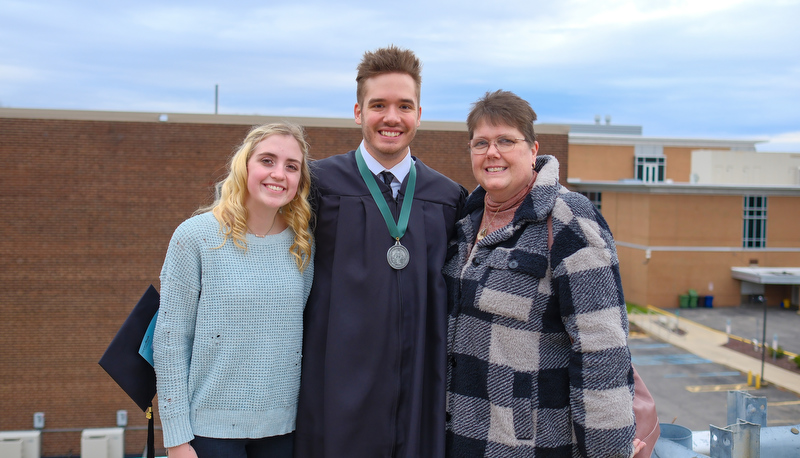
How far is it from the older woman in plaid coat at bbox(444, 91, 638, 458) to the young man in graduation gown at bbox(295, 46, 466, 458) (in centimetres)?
14

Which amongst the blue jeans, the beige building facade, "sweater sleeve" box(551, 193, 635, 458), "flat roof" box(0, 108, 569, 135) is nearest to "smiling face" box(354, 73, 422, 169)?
"sweater sleeve" box(551, 193, 635, 458)

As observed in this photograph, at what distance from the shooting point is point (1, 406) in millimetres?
17406

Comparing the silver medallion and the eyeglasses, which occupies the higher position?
the eyeglasses

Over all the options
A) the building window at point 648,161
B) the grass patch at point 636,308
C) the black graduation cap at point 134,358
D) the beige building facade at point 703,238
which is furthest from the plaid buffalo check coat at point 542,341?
the building window at point 648,161

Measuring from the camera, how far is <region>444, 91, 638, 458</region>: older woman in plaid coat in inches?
83.7

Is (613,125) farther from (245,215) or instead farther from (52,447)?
(245,215)

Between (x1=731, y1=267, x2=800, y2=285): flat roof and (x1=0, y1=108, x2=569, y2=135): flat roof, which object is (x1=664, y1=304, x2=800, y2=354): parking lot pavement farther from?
(x1=0, y1=108, x2=569, y2=135): flat roof

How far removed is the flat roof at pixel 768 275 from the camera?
2923 centimetres

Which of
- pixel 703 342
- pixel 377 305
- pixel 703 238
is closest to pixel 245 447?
pixel 377 305

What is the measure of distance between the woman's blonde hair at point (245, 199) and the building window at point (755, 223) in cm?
3526

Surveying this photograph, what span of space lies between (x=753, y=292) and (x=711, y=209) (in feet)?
17.3

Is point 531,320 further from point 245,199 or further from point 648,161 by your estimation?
point 648,161

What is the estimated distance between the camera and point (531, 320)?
7.55 feet

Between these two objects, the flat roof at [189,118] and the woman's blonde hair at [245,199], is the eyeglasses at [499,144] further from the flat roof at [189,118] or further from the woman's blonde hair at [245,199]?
the flat roof at [189,118]
